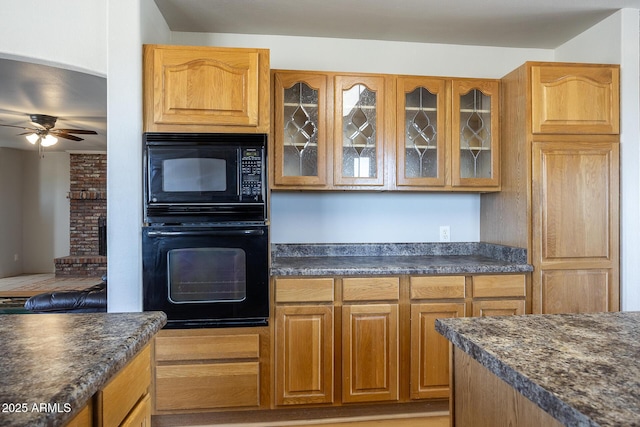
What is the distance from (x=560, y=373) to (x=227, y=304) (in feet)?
5.50

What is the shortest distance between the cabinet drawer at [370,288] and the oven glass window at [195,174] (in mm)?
897

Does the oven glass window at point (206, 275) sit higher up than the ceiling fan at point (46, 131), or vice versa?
the ceiling fan at point (46, 131)

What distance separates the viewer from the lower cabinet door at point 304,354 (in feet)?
7.24

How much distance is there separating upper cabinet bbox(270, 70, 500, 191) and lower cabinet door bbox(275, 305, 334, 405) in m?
0.79

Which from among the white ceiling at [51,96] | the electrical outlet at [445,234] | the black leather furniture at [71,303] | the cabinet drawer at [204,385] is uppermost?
the white ceiling at [51,96]

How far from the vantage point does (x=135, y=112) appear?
6.98ft

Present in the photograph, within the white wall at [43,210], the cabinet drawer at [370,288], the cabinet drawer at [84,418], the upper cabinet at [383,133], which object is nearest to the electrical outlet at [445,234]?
the upper cabinet at [383,133]

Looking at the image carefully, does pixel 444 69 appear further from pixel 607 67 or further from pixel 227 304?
pixel 227 304

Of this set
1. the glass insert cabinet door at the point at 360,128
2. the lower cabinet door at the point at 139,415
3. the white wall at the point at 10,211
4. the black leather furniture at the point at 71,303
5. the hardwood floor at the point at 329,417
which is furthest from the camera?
the white wall at the point at 10,211

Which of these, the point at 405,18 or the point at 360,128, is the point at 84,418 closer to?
the point at 360,128

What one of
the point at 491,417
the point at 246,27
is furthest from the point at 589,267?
the point at 246,27

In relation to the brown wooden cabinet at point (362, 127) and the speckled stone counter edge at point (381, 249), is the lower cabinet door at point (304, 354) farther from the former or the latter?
the brown wooden cabinet at point (362, 127)

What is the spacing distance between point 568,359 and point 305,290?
1.53m

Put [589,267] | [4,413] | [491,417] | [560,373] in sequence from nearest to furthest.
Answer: [4,413] → [560,373] → [491,417] → [589,267]
